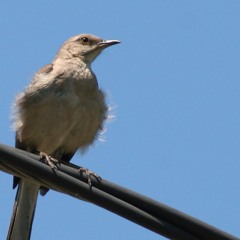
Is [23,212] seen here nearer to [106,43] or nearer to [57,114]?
[57,114]

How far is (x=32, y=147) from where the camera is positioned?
855 cm

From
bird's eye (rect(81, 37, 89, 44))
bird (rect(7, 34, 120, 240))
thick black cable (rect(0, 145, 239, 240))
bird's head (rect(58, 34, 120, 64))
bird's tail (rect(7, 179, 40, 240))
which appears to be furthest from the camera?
bird's eye (rect(81, 37, 89, 44))

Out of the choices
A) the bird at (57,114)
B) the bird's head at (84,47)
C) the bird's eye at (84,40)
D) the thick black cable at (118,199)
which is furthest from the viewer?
the bird's eye at (84,40)

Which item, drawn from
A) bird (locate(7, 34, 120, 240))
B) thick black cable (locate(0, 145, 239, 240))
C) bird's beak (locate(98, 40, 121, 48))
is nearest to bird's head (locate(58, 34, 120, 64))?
bird's beak (locate(98, 40, 121, 48))

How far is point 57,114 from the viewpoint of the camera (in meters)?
8.16

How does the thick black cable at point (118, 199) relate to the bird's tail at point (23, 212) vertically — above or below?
below

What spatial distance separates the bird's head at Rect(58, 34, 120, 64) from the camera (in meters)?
9.44

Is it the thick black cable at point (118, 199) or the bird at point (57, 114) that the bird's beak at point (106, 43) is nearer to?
the bird at point (57, 114)

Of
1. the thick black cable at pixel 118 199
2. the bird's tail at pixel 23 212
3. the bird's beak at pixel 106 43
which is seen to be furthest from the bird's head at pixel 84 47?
the thick black cable at pixel 118 199

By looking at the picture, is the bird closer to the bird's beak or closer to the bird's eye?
the bird's beak

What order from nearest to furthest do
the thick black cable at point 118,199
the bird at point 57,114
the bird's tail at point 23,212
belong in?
the thick black cable at point 118,199
the bird's tail at point 23,212
the bird at point 57,114

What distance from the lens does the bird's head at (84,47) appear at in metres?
9.44

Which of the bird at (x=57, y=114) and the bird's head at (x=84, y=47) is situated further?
the bird's head at (x=84, y=47)

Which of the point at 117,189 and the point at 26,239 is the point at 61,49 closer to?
the point at 26,239
